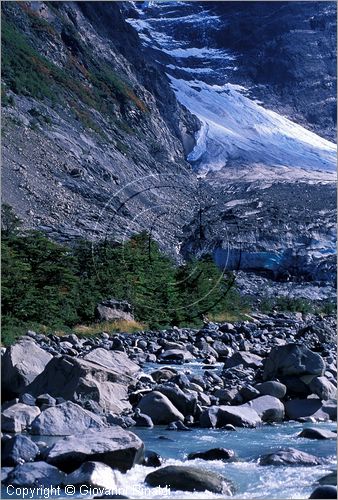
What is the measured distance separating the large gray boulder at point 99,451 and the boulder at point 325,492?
1.53 metres

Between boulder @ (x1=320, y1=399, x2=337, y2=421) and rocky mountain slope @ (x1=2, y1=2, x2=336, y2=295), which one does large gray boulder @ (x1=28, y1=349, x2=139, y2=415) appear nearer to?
boulder @ (x1=320, y1=399, x2=337, y2=421)

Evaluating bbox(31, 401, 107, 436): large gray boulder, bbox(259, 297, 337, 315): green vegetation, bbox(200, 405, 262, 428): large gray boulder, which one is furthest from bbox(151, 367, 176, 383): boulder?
bbox(259, 297, 337, 315): green vegetation

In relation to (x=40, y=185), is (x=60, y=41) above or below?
above

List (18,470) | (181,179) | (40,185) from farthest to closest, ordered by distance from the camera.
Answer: (181,179) → (40,185) → (18,470)

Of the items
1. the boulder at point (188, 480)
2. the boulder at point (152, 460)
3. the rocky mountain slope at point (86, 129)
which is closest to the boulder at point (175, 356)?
the boulder at point (152, 460)

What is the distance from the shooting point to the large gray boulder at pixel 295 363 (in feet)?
32.8

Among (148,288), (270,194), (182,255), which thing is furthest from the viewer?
(270,194)

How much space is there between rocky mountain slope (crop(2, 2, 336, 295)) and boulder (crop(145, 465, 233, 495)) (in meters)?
26.4

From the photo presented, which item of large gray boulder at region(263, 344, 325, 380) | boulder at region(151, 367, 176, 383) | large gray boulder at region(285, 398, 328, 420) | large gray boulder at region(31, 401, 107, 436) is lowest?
boulder at region(151, 367, 176, 383)

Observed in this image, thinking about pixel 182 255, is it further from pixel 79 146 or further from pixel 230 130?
pixel 230 130

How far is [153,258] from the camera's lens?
24859mm

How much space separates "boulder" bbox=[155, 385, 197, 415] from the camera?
904cm

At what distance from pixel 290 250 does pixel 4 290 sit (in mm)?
45265

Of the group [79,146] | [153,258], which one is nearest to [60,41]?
[79,146]
